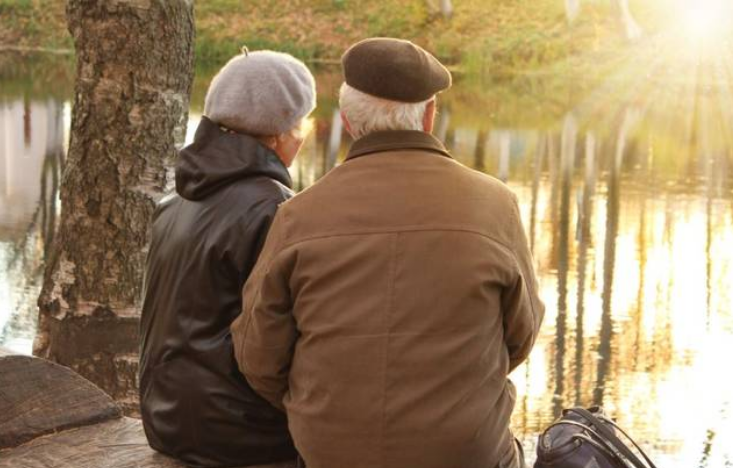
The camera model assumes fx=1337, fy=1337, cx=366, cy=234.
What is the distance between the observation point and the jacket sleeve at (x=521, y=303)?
9.51 ft

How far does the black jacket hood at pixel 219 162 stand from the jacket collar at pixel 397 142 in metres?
0.42

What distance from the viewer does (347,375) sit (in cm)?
286

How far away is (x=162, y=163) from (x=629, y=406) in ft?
13.0

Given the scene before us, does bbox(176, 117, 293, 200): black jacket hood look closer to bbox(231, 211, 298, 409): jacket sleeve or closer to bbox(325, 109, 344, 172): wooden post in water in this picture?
bbox(231, 211, 298, 409): jacket sleeve

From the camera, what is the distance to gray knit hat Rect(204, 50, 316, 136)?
10.8 feet

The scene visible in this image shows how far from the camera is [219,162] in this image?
3295 mm

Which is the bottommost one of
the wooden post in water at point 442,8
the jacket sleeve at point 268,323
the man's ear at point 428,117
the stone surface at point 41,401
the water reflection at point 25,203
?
the wooden post in water at point 442,8

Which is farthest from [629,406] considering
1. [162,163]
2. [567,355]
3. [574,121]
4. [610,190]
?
[574,121]

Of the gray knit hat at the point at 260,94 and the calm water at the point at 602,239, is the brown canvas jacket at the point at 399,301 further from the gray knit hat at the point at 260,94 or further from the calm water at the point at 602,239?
the calm water at the point at 602,239

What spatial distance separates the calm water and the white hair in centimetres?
495

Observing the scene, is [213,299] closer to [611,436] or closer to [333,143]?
[611,436]

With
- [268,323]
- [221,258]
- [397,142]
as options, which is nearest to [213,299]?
[221,258]

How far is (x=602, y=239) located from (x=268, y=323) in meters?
10.5

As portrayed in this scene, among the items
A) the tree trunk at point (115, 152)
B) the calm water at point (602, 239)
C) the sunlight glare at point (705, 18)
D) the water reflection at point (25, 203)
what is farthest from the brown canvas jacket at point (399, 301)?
the sunlight glare at point (705, 18)
